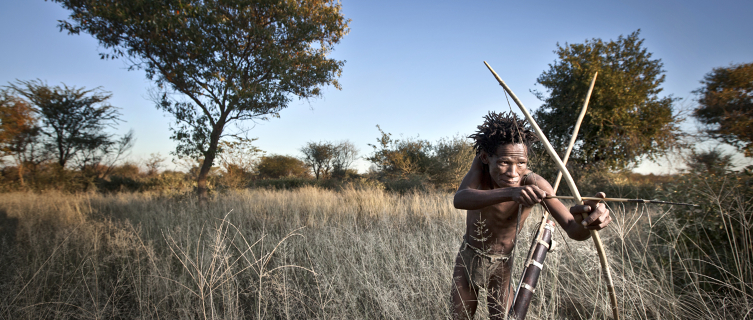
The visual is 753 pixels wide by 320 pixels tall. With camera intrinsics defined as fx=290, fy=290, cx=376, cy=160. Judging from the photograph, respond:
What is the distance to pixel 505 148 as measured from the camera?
1657 mm

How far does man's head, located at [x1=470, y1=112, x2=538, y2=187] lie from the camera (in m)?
1.64

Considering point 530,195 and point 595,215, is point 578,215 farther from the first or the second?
point 530,195

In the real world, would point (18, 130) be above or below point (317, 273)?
above

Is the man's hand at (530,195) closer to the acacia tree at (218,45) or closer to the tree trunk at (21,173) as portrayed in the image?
the acacia tree at (218,45)

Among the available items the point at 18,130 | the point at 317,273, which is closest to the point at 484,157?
the point at 317,273

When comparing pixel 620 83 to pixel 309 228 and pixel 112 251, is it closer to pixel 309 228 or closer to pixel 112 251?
pixel 309 228

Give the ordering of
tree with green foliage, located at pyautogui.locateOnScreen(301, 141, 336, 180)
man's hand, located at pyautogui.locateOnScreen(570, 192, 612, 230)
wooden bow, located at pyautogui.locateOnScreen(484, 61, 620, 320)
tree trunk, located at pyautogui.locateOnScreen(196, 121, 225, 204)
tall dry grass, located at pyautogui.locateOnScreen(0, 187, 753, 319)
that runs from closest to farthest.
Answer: wooden bow, located at pyautogui.locateOnScreen(484, 61, 620, 320) < man's hand, located at pyautogui.locateOnScreen(570, 192, 612, 230) < tall dry grass, located at pyautogui.locateOnScreen(0, 187, 753, 319) < tree trunk, located at pyautogui.locateOnScreen(196, 121, 225, 204) < tree with green foliage, located at pyautogui.locateOnScreen(301, 141, 336, 180)

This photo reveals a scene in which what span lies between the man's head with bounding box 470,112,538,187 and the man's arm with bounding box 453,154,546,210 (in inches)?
A: 5.8

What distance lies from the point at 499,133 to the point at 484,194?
48 cm

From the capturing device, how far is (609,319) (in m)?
2.59

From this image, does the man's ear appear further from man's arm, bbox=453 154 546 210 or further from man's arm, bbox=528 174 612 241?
man's arm, bbox=528 174 612 241

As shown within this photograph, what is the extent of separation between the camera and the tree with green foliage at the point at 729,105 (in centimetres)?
552

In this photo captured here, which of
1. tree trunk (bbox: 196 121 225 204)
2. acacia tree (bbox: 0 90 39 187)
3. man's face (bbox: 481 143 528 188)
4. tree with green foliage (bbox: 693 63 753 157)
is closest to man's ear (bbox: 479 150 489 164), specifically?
man's face (bbox: 481 143 528 188)

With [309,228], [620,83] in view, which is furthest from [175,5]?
[620,83]
